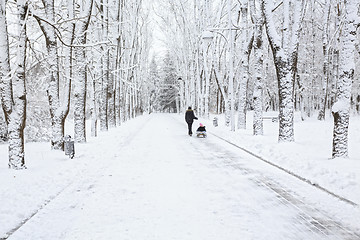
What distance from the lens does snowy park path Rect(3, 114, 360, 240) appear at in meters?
4.10

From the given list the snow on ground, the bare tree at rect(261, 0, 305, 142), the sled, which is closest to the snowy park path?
the snow on ground

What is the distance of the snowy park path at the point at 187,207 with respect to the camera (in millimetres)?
4102

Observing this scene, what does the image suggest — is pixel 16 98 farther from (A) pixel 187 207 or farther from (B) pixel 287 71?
(B) pixel 287 71

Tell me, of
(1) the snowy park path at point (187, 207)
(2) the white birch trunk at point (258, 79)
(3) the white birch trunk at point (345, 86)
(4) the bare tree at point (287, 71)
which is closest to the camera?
(1) the snowy park path at point (187, 207)

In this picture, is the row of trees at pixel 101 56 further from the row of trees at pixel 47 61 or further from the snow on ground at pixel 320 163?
the snow on ground at pixel 320 163

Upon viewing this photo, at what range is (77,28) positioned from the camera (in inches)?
506

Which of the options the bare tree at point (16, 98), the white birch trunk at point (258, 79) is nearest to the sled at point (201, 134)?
the white birch trunk at point (258, 79)

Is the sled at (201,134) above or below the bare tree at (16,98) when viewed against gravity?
below

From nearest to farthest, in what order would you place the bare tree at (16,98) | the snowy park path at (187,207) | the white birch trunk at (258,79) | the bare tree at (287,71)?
the snowy park path at (187,207) < the bare tree at (16,98) < the bare tree at (287,71) < the white birch trunk at (258,79)

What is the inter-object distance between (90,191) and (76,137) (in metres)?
8.68

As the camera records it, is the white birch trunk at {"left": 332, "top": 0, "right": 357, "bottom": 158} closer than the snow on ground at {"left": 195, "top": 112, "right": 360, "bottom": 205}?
No

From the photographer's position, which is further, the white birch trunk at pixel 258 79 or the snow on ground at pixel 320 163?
the white birch trunk at pixel 258 79

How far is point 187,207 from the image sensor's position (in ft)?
16.7

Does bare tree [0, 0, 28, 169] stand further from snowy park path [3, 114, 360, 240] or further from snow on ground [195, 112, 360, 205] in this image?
snow on ground [195, 112, 360, 205]
